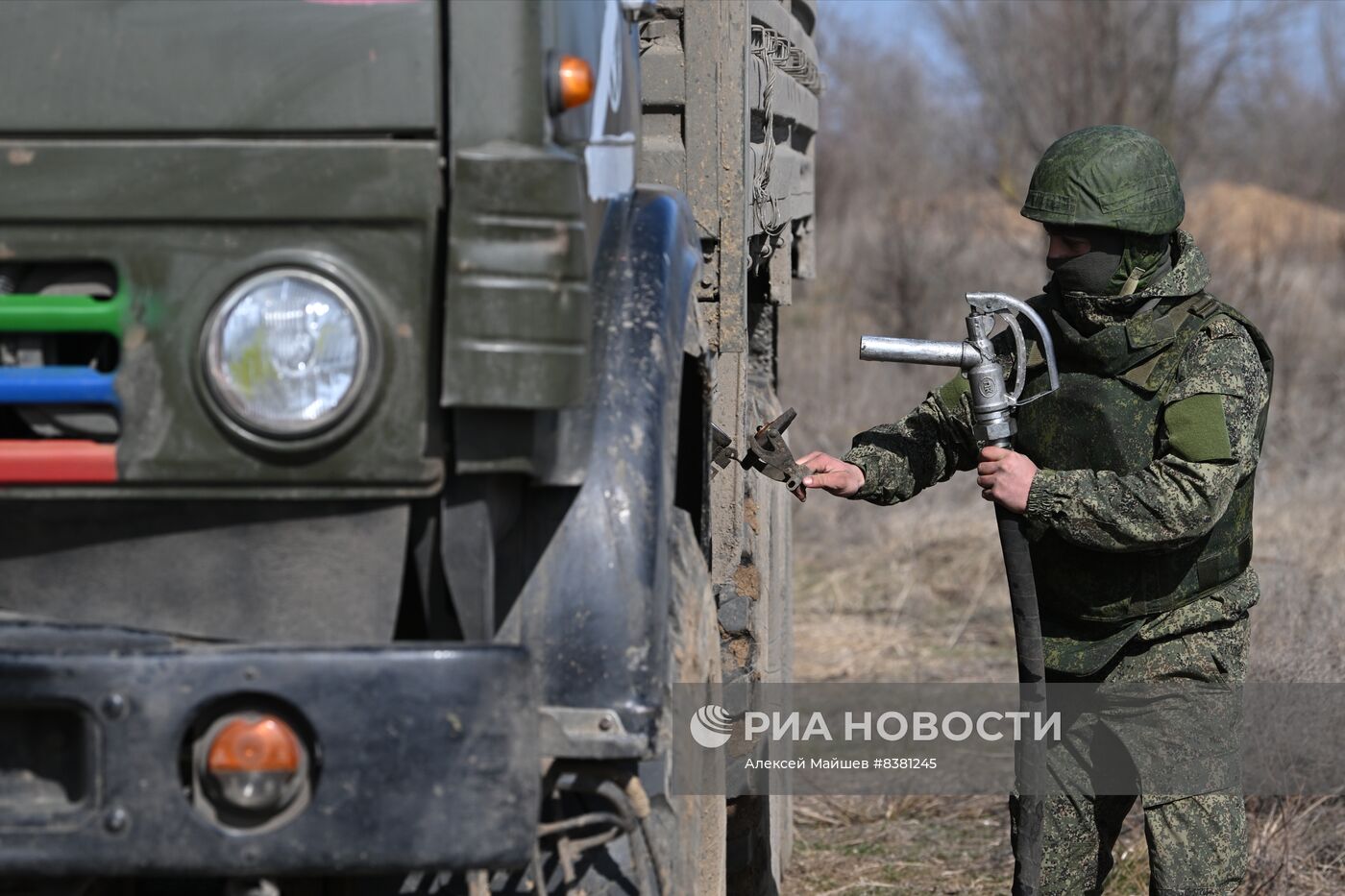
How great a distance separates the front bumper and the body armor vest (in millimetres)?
1616

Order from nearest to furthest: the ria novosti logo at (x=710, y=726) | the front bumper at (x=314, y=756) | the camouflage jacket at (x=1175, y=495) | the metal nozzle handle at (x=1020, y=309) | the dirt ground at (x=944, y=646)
→ the front bumper at (x=314, y=756), the ria novosti logo at (x=710, y=726), the camouflage jacket at (x=1175, y=495), the metal nozzle handle at (x=1020, y=309), the dirt ground at (x=944, y=646)

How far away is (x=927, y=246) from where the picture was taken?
1409 cm

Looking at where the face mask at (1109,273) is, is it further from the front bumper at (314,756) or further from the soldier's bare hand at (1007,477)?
the front bumper at (314,756)

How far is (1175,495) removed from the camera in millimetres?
3061

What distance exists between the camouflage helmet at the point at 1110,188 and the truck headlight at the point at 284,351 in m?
1.64

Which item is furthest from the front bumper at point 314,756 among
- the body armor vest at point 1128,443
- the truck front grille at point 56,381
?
the body armor vest at point 1128,443

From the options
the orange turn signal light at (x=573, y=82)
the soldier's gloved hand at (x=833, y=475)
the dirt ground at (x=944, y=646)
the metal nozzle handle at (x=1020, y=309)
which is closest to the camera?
the orange turn signal light at (x=573, y=82)

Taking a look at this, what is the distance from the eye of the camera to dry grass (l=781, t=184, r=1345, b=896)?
432 centimetres

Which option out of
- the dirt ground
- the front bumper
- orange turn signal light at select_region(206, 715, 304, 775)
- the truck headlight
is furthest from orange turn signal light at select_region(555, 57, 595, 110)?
the dirt ground

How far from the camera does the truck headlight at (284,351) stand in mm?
1974

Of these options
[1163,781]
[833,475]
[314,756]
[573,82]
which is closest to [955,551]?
[833,475]

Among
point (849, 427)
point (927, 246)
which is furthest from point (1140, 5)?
point (849, 427)

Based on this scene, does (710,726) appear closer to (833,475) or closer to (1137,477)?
(833,475)

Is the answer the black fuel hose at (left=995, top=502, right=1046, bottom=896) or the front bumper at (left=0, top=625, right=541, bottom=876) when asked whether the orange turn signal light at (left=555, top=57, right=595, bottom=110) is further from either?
the black fuel hose at (left=995, top=502, right=1046, bottom=896)
